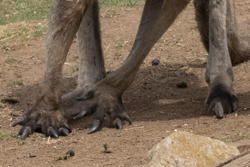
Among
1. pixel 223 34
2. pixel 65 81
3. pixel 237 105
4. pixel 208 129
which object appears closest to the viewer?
pixel 208 129

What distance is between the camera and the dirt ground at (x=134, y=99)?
19.2 ft

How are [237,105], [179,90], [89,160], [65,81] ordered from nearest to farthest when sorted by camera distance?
[89,160] < [237,105] < [179,90] < [65,81]

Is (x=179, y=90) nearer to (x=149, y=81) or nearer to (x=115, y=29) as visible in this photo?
(x=149, y=81)

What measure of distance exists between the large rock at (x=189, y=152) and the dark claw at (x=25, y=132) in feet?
5.46

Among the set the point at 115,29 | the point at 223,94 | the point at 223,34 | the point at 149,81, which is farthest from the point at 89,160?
the point at 115,29

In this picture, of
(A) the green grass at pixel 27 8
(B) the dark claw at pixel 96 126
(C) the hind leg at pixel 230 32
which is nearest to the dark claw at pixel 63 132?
(B) the dark claw at pixel 96 126

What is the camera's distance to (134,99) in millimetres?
7578

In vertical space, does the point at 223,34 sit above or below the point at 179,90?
above

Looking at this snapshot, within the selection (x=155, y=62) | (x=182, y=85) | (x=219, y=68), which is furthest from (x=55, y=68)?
(x=155, y=62)

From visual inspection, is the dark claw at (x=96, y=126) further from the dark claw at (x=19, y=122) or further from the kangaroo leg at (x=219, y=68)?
the kangaroo leg at (x=219, y=68)

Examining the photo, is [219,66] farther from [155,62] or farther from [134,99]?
[155,62]

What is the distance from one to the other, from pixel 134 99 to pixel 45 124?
1260 mm

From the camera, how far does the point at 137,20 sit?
1055 cm

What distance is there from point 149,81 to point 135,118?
146 centimetres
